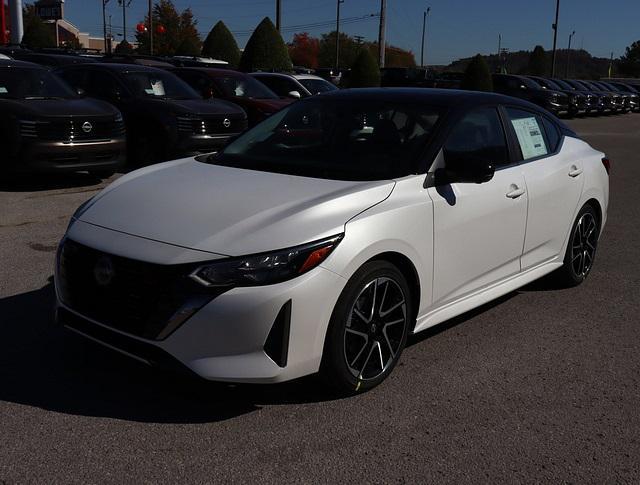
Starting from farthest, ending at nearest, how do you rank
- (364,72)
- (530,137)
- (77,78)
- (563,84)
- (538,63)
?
(538,63)
(563,84)
(364,72)
(77,78)
(530,137)

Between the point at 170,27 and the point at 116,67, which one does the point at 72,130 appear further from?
the point at 170,27

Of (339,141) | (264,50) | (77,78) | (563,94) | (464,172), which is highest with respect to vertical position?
(264,50)

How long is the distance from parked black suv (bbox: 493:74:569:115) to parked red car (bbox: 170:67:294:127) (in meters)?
18.0

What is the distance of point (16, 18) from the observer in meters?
28.8

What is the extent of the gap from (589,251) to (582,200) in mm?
566

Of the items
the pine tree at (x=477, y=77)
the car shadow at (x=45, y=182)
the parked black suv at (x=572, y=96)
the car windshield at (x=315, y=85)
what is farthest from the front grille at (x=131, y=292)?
the pine tree at (x=477, y=77)

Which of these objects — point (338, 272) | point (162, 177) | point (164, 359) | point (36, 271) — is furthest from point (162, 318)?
point (36, 271)

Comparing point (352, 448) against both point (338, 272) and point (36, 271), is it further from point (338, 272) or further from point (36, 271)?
point (36, 271)

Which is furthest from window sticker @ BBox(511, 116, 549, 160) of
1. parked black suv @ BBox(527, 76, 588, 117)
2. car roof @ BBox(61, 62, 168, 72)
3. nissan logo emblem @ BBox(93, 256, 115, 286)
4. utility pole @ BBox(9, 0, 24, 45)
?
parked black suv @ BBox(527, 76, 588, 117)

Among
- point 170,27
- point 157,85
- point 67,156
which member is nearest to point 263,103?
point 157,85

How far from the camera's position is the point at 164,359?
349 cm

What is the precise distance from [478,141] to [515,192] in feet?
1.35

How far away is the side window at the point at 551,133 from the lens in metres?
5.78

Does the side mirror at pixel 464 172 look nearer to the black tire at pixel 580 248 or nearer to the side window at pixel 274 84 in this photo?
the black tire at pixel 580 248
